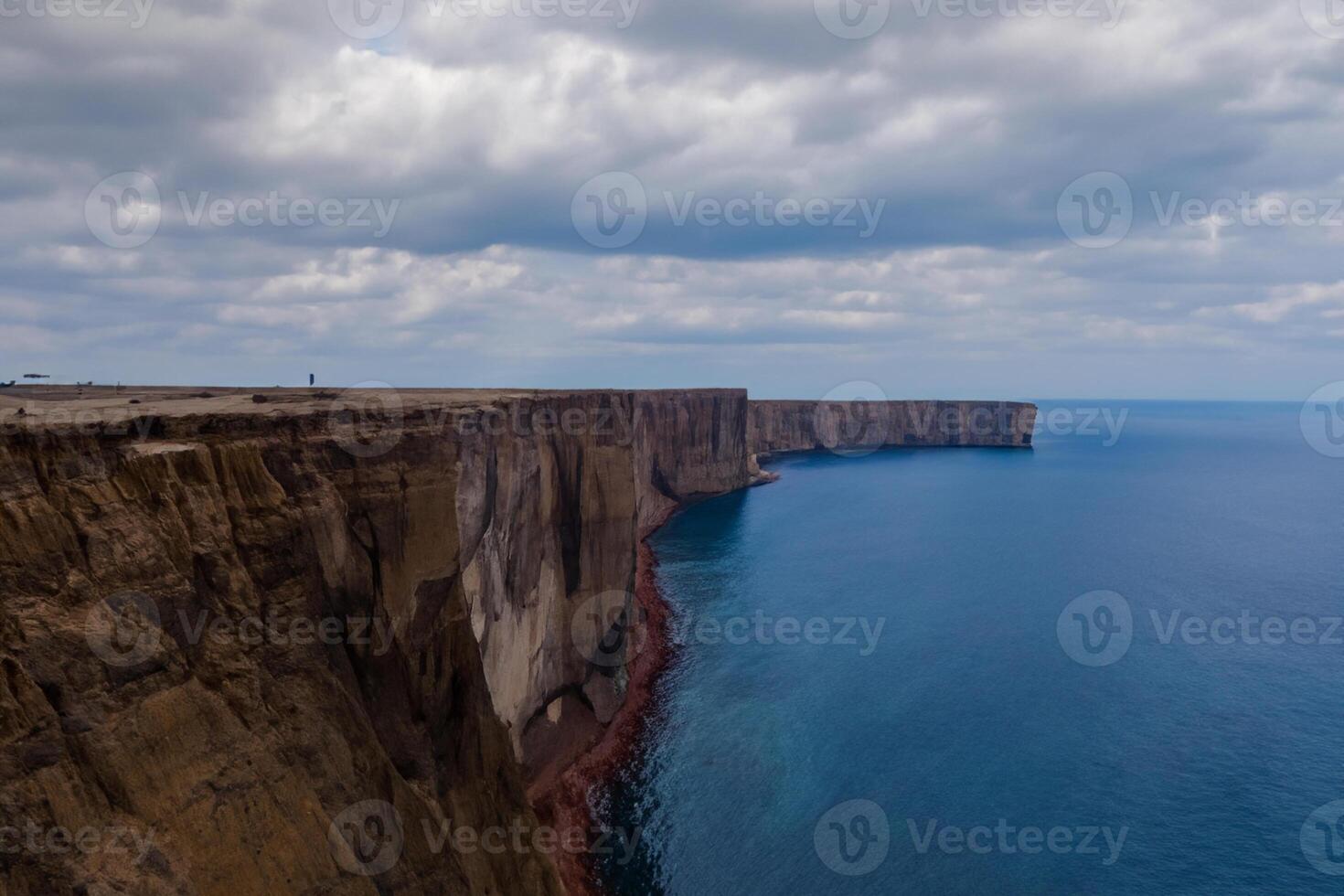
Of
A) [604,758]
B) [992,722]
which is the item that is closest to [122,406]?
[604,758]

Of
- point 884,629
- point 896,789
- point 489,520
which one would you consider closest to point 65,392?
point 489,520

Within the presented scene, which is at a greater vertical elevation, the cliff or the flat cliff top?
the flat cliff top

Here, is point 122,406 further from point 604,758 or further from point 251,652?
point 604,758

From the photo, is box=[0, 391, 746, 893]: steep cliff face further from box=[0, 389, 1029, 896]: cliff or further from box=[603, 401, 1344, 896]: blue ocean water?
box=[603, 401, 1344, 896]: blue ocean water

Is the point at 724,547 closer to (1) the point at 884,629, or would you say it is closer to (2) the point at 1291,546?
(1) the point at 884,629

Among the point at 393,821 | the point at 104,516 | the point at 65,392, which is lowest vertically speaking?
the point at 393,821

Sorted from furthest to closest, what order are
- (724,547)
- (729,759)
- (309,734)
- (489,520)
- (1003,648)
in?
(724,547), (1003,648), (729,759), (489,520), (309,734)

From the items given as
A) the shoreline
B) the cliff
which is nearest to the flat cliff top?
the cliff
